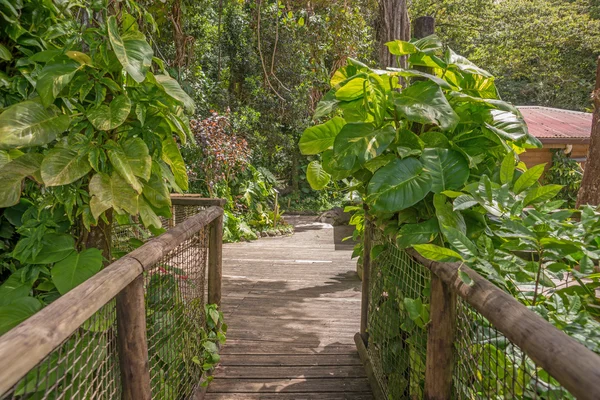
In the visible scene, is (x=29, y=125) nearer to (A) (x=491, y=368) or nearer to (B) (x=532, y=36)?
(A) (x=491, y=368)

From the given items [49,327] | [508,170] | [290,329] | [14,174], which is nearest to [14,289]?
[14,174]

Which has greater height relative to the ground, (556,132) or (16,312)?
(556,132)

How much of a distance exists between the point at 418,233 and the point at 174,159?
99 centimetres

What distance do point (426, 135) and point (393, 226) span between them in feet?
1.23

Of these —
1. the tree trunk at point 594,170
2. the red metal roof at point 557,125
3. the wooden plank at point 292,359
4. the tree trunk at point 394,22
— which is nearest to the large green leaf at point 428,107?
the wooden plank at point 292,359

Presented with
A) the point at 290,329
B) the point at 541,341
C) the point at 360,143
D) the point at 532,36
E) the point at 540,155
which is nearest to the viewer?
the point at 541,341

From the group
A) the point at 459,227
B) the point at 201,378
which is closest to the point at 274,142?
the point at 201,378

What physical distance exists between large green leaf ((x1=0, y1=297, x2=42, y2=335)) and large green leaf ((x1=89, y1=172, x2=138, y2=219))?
30 centimetres

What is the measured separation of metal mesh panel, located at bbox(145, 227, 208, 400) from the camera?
1651 mm

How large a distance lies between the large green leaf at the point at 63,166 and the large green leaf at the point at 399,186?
94 cm

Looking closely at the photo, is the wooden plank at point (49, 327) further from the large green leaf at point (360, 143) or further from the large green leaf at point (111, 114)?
the large green leaf at point (360, 143)

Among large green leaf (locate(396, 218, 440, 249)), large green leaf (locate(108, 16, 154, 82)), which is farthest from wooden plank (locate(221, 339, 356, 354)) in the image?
large green leaf (locate(108, 16, 154, 82))

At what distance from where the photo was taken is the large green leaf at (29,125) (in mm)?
1232

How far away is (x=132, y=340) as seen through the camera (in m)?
1.31
